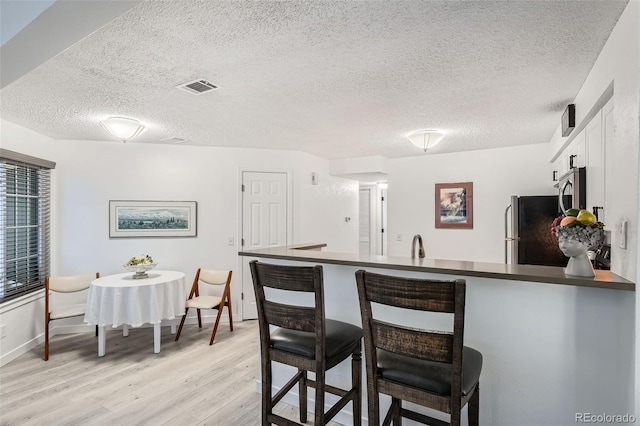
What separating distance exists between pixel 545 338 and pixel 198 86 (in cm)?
253

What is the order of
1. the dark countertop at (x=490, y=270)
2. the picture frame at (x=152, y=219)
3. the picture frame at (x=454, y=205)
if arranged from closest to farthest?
the dark countertop at (x=490, y=270) → the picture frame at (x=152, y=219) → the picture frame at (x=454, y=205)

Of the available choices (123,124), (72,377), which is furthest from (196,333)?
(123,124)

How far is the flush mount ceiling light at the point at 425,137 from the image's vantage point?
3674 mm

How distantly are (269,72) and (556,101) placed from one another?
2.24 m

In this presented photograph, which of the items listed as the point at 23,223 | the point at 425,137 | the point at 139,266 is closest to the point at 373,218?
the point at 425,137

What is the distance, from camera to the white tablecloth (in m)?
3.33

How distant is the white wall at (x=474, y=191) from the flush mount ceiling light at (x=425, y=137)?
133cm

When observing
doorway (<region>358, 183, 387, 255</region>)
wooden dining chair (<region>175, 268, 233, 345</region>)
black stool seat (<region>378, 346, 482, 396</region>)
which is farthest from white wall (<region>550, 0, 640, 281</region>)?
doorway (<region>358, 183, 387, 255</region>)

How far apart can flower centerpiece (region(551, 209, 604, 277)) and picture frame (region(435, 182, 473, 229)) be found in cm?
340

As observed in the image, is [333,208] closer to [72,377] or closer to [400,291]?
[72,377]

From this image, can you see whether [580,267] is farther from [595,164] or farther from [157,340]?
[157,340]

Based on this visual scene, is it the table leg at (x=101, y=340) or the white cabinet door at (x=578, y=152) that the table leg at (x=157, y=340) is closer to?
the table leg at (x=101, y=340)

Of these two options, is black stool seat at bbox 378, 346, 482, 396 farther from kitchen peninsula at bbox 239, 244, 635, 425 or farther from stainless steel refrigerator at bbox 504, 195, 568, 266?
stainless steel refrigerator at bbox 504, 195, 568, 266

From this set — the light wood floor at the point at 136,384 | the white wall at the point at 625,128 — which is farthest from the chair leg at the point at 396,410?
the white wall at the point at 625,128
